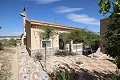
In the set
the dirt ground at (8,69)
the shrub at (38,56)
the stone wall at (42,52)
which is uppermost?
the stone wall at (42,52)

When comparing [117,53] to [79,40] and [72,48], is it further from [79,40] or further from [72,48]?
[72,48]

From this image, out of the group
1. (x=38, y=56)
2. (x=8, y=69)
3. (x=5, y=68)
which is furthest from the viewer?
(x=38, y=56)

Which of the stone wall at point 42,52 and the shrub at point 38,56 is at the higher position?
the stone wall at point 42,52

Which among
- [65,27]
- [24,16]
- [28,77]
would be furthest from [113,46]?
[24,16]

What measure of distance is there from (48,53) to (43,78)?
970 cm

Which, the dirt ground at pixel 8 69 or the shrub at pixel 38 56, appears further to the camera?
the shrub at pixel 38 56

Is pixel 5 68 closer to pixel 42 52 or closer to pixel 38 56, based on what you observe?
pixel 38 56

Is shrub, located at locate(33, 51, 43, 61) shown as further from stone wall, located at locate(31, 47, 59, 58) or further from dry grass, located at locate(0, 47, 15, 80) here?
dry grass, located at locate(0, 47, 15, 80)

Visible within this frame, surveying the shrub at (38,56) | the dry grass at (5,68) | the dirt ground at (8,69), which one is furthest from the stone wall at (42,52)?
the dry grass at (5,68)

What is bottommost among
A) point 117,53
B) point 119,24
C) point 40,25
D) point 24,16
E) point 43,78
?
point 43,78

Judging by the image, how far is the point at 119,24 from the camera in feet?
16.3

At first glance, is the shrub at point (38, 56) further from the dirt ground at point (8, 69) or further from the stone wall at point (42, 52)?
the dirt ground at point (8, 69)

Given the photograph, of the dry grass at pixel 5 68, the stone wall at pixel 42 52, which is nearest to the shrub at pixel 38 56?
the stone wall at pixel 42 52

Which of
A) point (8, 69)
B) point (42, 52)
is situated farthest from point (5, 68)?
point (42, 52)
